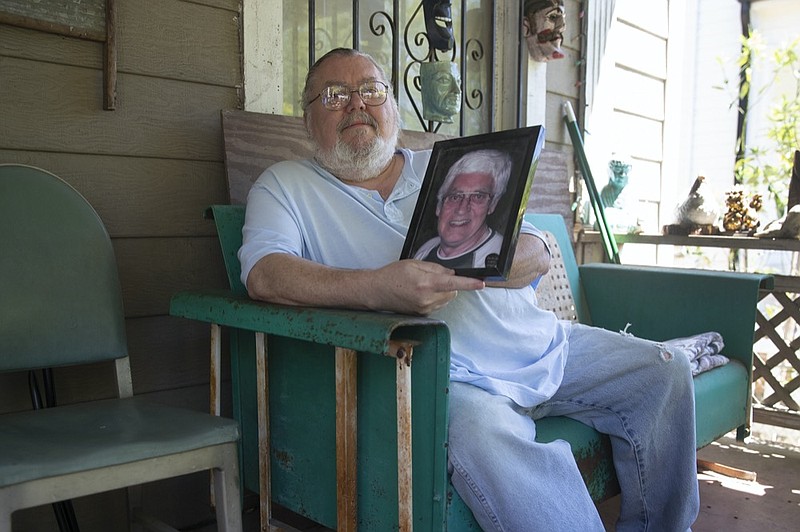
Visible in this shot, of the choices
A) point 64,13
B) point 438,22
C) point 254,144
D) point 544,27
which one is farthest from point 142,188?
point 544,27

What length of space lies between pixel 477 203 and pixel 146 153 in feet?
3.05

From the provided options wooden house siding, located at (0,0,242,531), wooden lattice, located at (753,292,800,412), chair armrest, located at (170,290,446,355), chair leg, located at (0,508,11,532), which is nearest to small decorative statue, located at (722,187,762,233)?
wooden lattice, located at (753,292,800,412)

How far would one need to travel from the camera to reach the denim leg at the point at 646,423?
1504mm

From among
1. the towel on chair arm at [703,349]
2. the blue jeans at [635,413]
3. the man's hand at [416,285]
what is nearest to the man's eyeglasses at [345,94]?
the man's hand at [416,285]

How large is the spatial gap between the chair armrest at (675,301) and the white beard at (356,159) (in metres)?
1.07

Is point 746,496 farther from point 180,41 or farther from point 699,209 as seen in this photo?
point 180,41

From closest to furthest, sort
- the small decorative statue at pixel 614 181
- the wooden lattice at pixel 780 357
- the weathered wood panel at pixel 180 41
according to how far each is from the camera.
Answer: the weathered wood panel at pixel 180 41, the wooden lattice at pixel 780 357, the small decorative statue at pixel 614 181

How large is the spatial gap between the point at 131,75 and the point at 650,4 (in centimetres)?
296

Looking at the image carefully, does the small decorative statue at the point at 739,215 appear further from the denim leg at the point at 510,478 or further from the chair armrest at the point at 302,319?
the chair armrest at the point at 302,319

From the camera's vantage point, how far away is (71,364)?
1.41 m

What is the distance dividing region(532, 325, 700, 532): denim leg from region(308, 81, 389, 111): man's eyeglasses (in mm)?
786

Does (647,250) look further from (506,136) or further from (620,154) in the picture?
(506,136)

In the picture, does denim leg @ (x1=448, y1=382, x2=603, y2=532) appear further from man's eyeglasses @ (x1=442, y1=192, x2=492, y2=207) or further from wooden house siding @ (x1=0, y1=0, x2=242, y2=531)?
wooden house siding @ (x1=0, y1=0, x2=242, y2=531)

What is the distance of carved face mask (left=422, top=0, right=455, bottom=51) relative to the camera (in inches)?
91.5
